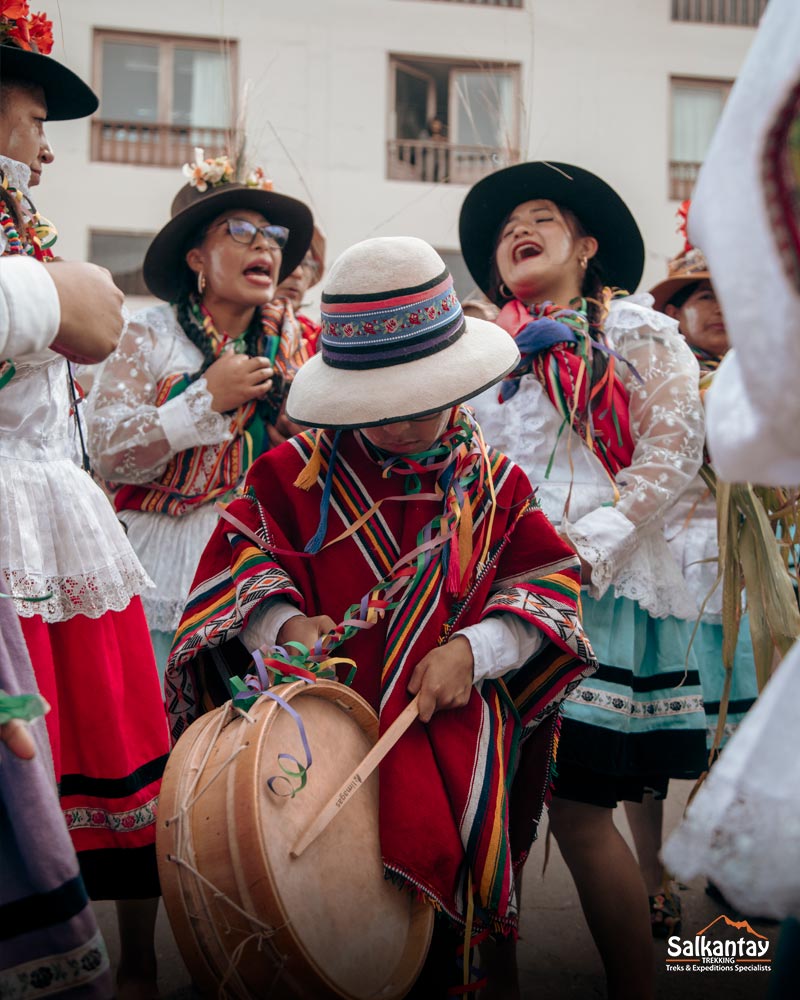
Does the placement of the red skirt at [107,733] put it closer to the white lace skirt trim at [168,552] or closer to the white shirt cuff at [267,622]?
the white shirt cuff at [267,622]

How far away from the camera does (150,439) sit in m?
3.80

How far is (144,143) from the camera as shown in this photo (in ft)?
41.5

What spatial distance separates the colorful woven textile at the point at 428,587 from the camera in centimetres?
251

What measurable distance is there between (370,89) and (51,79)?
9.76 metres

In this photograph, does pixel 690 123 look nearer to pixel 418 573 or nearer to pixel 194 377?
pixel 194 377

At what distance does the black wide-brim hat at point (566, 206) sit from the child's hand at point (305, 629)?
1795mm

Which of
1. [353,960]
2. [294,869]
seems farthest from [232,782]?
[353,960]

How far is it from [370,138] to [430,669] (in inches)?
420

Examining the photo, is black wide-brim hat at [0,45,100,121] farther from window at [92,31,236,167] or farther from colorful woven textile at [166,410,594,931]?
window at [92,31,236,167]

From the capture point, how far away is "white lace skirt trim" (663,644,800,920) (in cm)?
124

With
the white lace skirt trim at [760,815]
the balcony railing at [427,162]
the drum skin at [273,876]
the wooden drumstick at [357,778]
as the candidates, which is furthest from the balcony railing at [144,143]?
the white lace skirt trim at [760,815]

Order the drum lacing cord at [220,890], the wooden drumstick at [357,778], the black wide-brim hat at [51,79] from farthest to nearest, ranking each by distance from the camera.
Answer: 1. the black wide-brim hat at [51,79]
2. the wooden drumstick at [357,778]
3. the drum lacing cord at [220,890]

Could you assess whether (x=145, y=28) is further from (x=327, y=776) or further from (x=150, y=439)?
(x=327, y=776)

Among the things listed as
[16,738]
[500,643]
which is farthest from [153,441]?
[16,738]
